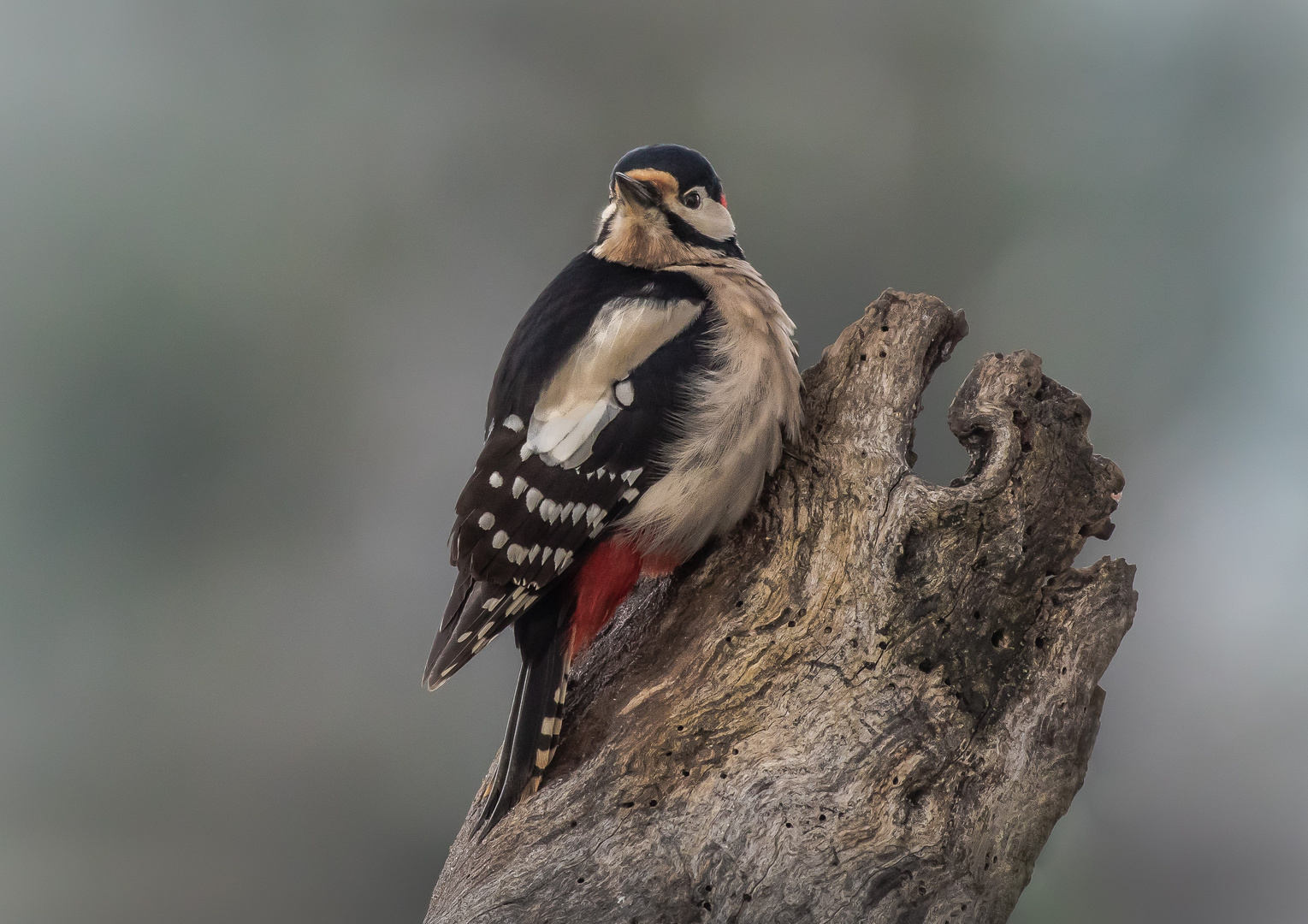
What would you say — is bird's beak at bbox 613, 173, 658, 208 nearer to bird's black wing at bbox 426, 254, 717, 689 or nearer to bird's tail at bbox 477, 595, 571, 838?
bird's black wing at bbox 426, 254, 717, 689

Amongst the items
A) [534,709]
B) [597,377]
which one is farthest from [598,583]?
[597,377]

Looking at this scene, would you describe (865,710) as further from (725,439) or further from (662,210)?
(662,210)

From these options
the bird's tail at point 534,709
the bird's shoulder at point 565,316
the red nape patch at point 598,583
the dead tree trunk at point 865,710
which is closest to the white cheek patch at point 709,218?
the bird's shoulder at point 565,316

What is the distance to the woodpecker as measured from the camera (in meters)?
1.76

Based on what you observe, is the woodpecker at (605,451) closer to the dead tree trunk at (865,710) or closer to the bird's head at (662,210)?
the bird's head at (662,210)

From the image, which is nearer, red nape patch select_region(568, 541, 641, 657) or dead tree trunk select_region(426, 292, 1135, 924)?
dead tree trunk select_region(426, 292, 1135, 924)

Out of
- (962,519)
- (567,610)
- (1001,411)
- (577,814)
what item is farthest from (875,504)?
(577,814)

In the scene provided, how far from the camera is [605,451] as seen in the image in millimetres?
1780

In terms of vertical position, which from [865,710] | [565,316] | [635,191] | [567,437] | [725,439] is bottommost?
[865,710]

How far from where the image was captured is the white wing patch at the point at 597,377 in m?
1.78

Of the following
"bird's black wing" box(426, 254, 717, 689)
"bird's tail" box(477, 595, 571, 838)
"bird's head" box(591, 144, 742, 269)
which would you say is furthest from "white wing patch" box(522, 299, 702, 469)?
"bird's tail" box(477, 595, 571, 838)

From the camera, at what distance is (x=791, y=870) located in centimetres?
165

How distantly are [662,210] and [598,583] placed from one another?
69cm

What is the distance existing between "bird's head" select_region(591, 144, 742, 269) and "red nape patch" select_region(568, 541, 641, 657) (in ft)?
1.76
